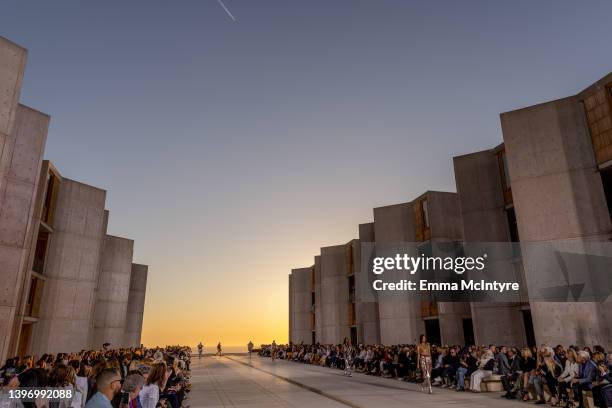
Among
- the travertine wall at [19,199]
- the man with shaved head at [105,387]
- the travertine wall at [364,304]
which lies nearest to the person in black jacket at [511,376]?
the man with shaved head at [105,387]

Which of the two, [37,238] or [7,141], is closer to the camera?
[7,141]

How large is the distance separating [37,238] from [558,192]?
82.1ft

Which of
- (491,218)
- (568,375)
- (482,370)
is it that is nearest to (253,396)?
(482,370)

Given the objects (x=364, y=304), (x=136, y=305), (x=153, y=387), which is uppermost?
(x=136, y=305)

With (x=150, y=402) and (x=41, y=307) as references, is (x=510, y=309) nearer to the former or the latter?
(x=150, y=402)

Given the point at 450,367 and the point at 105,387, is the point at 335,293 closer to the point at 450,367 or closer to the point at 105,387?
the point at 450,367

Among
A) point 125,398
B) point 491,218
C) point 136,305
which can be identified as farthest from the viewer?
point 136,305

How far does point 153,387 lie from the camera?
18.7 feet

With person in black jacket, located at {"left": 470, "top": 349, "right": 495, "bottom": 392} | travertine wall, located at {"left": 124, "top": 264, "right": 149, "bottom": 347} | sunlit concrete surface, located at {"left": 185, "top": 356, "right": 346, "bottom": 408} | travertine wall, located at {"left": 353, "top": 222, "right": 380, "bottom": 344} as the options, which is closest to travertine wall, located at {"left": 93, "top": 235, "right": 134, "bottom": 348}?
travertine wall, located at {"left": 124, "top": 264, "right": 149, "bottom": 347}

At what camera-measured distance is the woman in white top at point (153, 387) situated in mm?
5645

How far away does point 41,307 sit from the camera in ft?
72.3

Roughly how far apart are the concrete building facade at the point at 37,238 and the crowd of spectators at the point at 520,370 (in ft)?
48.4

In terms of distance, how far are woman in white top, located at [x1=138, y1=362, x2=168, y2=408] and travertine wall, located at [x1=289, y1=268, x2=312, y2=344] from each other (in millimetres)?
44071

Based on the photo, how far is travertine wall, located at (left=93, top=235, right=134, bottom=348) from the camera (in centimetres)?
3288
